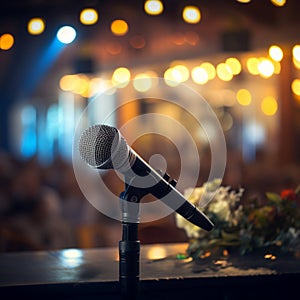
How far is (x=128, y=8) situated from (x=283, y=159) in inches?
211

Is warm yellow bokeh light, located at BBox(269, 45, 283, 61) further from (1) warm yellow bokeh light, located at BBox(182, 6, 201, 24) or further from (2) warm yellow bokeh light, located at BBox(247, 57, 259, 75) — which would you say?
(2) warm yellow bokeh light, located at BBox(247, 57, 259, 75)

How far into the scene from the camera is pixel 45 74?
11938 millimetres

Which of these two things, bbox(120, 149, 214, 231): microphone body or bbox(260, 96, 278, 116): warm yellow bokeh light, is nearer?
bbox(120, 149, 214, 231): microphone body

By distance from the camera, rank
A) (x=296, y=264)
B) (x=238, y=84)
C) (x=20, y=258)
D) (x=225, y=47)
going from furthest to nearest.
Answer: (x=238, y=84) < (x=225, y=47) < (x=20, y=258) < (x=296, y=264)

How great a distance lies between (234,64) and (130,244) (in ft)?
17.9

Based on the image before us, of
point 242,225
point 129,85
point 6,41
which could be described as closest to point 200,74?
point 6,41

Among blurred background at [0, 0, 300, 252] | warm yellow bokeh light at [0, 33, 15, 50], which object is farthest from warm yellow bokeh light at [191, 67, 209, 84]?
warm yellow bokeh light at [0, 33, 15, 50]

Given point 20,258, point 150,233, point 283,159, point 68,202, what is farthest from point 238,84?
point 20,258

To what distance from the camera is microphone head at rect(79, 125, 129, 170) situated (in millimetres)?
1861

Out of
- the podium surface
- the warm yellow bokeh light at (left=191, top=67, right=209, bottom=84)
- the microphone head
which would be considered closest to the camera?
the microphone head

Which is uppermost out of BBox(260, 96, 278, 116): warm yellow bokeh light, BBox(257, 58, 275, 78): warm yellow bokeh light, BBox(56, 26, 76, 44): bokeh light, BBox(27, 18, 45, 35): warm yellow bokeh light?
BBox(260, 96, 278, 116): warm yellow bokeh light

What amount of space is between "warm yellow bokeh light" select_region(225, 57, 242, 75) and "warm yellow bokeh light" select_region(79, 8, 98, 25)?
121 inches

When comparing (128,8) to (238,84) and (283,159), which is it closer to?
(283,159)

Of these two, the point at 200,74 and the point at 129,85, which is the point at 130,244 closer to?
the point at 200,74
